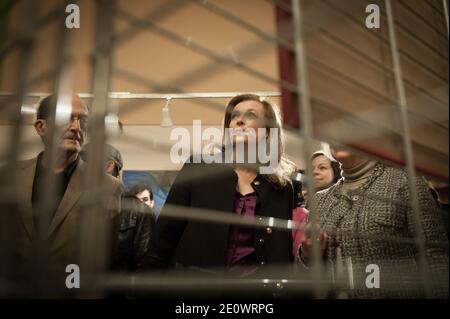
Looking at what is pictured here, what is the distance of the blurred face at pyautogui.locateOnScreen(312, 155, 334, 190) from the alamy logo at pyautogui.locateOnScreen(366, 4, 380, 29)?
58cm

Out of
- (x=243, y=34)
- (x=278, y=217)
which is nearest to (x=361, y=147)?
(x=278, y=217)

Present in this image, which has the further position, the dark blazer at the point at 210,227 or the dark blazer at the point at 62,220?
the dark blazer at the point at 210,227

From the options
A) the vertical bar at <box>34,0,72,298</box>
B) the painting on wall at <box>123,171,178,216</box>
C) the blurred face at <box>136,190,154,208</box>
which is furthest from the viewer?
the painting on wall at <box>123,171,178,216</box>

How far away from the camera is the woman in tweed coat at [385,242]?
85cm

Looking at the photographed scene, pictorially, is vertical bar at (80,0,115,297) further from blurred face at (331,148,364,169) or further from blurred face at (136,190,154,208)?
blurred face at (136,190,154,208)

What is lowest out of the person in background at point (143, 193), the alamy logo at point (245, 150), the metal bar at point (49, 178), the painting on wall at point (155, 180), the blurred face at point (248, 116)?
the metal bar at point (49, 178)

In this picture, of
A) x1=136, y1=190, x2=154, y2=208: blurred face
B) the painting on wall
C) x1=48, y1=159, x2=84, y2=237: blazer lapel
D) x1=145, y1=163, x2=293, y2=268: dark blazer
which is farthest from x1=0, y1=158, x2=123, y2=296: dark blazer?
the painting on wall

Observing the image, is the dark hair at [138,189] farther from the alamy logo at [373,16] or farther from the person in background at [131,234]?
the alamy logo at [373,16]

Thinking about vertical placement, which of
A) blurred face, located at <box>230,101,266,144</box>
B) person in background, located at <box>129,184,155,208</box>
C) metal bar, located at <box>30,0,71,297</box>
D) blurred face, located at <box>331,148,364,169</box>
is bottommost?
metal bar, located at <box>30,0,71,297</box>

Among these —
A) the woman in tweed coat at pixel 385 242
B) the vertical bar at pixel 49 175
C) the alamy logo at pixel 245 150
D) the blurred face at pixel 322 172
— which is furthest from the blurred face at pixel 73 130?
the blurred face at pixel 322 172

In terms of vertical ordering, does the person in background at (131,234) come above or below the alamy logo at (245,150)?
below

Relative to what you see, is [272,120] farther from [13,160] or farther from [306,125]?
[13,160]

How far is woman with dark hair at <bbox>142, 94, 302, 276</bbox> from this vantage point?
0.73 m

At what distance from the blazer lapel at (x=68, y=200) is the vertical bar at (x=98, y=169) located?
0.35 m
